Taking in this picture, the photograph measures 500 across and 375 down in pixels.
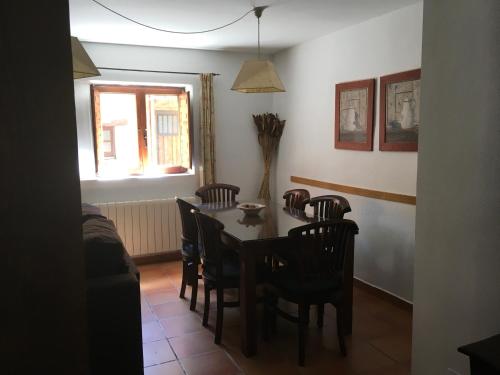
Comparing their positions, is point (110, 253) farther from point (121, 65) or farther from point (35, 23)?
point (121, 65)

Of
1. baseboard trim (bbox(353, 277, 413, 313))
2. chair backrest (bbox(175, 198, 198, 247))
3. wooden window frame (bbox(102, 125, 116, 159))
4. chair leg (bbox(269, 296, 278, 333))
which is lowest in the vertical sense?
baseboard trim (bbox(353, 277, 413, 313))

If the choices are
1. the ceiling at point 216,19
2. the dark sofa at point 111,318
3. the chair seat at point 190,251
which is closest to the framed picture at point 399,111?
the ceiling at point 216,19

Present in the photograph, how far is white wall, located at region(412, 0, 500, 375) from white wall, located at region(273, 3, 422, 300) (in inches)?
52.8

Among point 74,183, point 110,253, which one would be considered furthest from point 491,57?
point 110,253

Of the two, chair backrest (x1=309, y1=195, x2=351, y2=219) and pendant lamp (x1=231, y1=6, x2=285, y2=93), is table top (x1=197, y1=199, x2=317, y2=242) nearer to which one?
chair backrest (x1=309, y1=195, x2=351, y2=219)

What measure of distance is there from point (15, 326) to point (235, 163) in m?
4.02

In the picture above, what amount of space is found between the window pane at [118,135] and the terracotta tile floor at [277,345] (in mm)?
1691

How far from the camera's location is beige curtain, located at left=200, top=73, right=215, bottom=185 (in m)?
4.85

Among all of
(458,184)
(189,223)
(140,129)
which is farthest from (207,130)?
(458,184)

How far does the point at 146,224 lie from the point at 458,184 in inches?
138

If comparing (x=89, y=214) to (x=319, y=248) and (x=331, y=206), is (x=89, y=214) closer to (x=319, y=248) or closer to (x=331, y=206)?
(x=319, y=248)

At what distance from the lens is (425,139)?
2.06m

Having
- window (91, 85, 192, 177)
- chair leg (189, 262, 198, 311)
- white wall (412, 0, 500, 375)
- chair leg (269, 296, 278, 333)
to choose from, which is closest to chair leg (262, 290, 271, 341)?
chair leg (269, 296, 278, 333)

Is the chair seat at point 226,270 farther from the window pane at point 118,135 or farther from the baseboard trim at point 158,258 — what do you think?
the window pane at point 118,135
